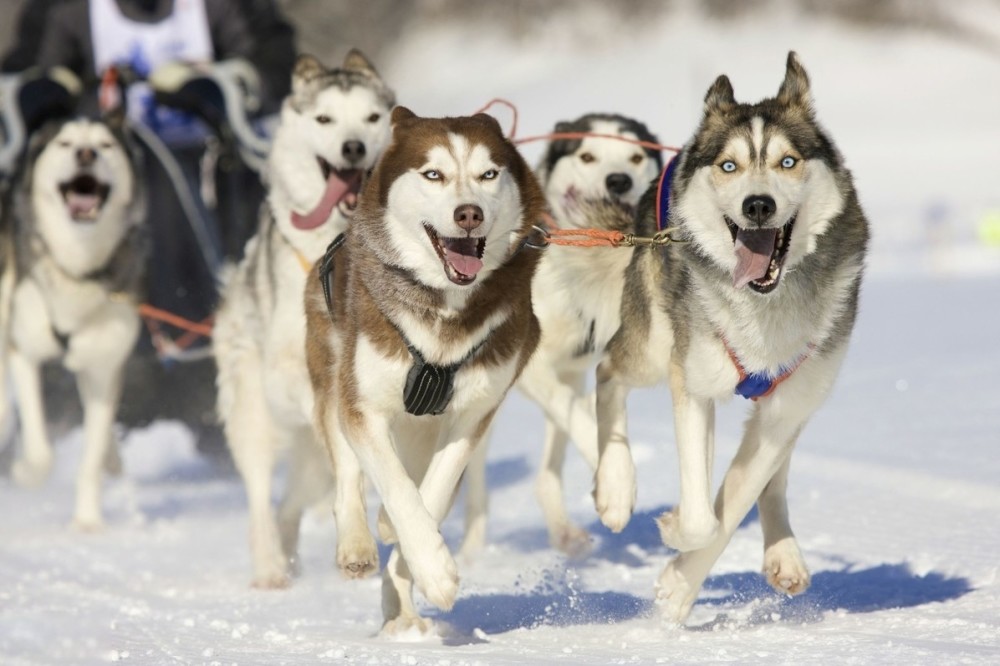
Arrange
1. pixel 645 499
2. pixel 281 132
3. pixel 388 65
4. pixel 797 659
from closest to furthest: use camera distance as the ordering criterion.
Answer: pixel 797 659
pixel 281 132
pixel 645 499
pixel 388 65

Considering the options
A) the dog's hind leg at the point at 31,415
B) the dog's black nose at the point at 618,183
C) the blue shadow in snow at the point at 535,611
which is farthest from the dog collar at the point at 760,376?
the dog's hind leg at the point at 31,415

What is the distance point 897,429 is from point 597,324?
2.15 meters

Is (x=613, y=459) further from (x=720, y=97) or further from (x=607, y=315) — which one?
(x=720, y=97)

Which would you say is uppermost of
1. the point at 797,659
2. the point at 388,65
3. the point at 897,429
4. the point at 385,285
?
the point at 388,65

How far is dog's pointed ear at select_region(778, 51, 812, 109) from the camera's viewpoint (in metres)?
3.37

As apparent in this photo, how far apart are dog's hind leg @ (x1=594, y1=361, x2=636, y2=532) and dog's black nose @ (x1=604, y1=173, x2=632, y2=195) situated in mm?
821

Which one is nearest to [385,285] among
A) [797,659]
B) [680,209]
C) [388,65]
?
[680,209]

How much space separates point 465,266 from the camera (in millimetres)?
3225

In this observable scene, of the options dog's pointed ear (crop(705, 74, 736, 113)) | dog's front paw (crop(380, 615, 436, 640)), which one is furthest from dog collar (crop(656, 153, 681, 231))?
dog's front paw (crop(380, 615, 436, 640))

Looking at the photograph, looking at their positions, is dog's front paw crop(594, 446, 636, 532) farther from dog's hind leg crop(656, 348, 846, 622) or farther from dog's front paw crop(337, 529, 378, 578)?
dog's front paw crop(337, 529, 378, 578)

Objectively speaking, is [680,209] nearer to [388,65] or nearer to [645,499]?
[645,499]

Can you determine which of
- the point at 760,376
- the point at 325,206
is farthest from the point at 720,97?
the point at 325,206

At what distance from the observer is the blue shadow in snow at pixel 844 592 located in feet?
11.4

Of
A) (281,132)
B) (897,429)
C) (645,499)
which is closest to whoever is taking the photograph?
(281,132)
